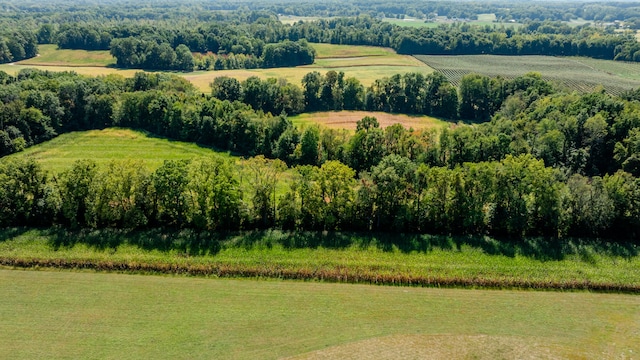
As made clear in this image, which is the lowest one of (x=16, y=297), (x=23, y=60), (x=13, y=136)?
(x=16, y=297)

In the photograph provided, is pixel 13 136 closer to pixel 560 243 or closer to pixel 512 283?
pixel 512 283

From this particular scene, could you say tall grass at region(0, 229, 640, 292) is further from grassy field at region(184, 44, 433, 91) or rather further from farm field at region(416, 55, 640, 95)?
farm field at region(416, 55, 640, 95)

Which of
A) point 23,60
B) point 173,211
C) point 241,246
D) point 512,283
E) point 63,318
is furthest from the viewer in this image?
point 23,60

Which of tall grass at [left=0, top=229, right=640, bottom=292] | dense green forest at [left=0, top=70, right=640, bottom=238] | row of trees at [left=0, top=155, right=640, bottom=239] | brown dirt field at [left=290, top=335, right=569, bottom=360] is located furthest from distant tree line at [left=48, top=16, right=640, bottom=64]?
brown dirt field at [left=290, top=335, right=569, bottom=360]

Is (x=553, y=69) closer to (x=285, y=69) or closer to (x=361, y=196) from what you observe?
(x=285, y=69)

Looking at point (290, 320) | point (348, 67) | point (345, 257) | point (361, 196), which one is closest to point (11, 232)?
point (290, 320)

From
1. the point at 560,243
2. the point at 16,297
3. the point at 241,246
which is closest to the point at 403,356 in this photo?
the point at 241,246
